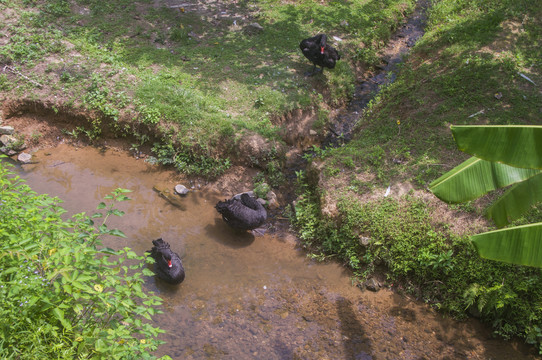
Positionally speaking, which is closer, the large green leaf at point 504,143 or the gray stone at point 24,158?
the large green leaf at point 504,143

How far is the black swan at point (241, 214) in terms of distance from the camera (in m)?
6.42

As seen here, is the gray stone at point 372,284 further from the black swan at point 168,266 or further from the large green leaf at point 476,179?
the black swan at point 168,266

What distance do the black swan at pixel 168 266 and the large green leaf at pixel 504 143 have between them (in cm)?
398

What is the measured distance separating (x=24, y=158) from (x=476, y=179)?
7.83 meters

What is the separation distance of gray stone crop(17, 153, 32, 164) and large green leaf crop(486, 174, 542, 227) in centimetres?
797

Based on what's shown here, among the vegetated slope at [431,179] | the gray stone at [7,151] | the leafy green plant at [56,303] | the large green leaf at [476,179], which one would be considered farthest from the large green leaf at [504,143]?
the gray stone at [7,151]

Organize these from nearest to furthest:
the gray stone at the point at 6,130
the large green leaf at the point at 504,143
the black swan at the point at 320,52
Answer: the large green leaf at the point at 504,143 < the gray stone at the point at 6,130 < the black swan at the point at 320,52

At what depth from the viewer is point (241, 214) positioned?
6.42 meters

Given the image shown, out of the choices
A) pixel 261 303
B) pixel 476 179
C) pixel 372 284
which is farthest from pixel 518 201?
pixel 261 303

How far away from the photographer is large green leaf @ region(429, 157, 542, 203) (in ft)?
13.2

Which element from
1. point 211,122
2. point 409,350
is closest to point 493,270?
point 409,350

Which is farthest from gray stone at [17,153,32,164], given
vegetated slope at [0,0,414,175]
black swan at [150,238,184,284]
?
black swan at [150,238,184,284]

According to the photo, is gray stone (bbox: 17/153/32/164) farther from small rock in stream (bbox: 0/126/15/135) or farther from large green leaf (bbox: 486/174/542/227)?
large green leaf (bbox: 486/174/542/227)

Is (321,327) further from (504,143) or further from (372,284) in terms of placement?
(504,143)
